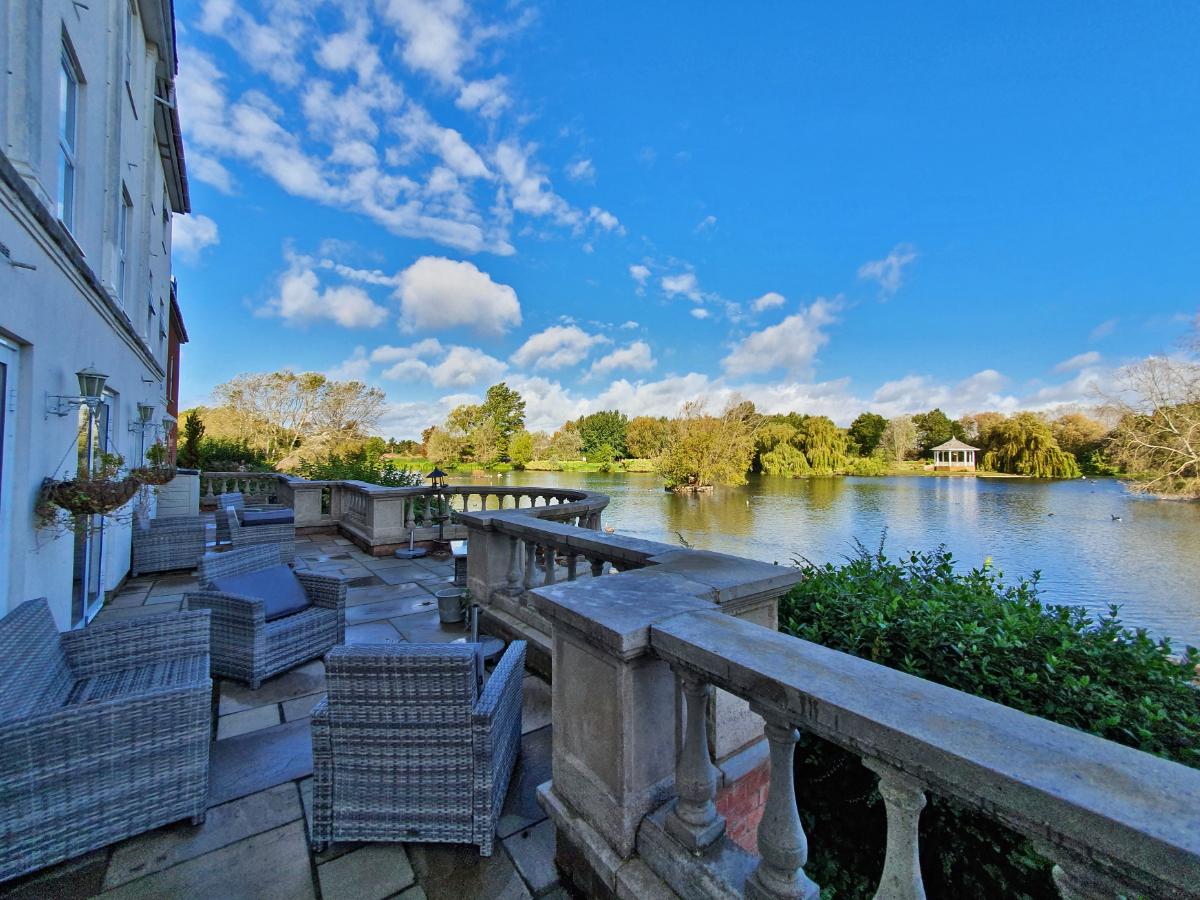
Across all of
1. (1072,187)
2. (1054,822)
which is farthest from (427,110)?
(1072,187)

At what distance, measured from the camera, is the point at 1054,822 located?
26.5 inches

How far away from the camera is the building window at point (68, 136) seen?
13.4ft

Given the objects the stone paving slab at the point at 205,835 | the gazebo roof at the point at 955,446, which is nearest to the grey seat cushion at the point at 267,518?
the stone paving slab at the point at 205,835

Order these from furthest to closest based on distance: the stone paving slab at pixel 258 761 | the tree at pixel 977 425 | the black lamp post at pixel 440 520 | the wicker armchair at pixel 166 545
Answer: the tree at pixel 977 425 < the black lamp post at pixel 440 520 < the wicker armchair at pixel 166 545 < the stone paving slab at pixel 258 761

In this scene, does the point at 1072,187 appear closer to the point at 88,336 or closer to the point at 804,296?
the point at 804,296

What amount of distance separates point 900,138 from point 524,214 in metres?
11.7

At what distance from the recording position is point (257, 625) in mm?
3098

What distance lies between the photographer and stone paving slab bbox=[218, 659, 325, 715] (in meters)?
2.96

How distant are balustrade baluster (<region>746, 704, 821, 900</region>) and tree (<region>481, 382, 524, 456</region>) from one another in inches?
1866

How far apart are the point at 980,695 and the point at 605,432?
54.4 m

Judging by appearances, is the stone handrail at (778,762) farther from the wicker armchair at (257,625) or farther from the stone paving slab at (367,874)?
the wicker armchair at (257,625)

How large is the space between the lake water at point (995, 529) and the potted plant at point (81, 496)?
1173 cm

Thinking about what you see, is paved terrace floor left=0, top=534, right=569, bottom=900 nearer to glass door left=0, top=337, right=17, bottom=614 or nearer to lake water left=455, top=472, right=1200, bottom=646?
glass door left=0, top=337, right=17, bottom=614

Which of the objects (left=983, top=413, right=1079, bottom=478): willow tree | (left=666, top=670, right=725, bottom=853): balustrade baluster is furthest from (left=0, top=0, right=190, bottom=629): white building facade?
(left=983, top=413, right=1079, bottom=478): willow tree
